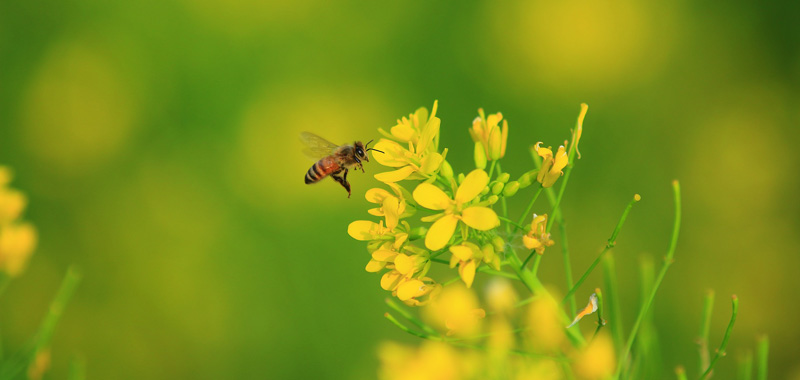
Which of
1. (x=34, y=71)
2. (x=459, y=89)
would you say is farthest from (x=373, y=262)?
(x=34, y=71)

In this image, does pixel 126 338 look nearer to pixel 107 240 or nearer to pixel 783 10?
pixel 107 240

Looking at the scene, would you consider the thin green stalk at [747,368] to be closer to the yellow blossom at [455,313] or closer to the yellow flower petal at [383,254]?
the yellow blossom at [455,313]

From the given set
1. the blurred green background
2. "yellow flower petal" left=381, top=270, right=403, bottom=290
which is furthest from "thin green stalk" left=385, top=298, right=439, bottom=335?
the blurred green background

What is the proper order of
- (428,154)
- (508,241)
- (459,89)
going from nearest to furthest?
1. (428,154)
2. (508,241)
3. (459,89)

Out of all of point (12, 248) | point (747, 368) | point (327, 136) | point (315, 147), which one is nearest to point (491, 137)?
point (747, 368)

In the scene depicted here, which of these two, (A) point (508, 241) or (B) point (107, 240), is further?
(B) point (107, 240)

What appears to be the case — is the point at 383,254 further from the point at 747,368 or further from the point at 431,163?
the point at 747,368
